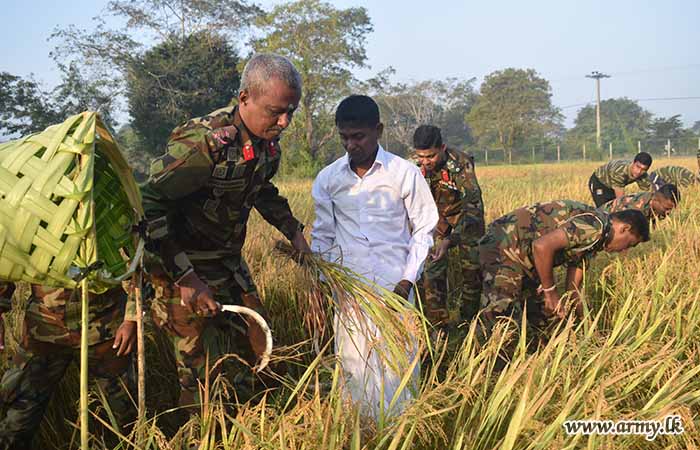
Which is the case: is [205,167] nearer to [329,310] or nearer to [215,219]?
[215,219]

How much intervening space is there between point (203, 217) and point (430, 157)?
254 cm

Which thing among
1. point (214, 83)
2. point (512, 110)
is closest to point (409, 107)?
point (512, 110)

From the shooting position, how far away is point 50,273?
1.14 metres

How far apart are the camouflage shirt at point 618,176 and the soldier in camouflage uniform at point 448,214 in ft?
11.5

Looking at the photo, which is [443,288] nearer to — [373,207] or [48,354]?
[373,207]

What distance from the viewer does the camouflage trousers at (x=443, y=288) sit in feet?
13.5

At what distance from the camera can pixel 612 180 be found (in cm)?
738

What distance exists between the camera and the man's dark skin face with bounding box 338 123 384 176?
255 centimetres

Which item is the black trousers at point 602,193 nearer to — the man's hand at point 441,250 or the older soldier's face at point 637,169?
the older soldier's face at point 637,169

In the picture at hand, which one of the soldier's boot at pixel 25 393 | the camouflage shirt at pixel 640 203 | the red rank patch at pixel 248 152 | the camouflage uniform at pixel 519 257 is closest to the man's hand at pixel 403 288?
the red rank patch at pixel 248 152

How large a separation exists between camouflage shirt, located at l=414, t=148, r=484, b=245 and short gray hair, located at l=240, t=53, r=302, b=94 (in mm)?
2524

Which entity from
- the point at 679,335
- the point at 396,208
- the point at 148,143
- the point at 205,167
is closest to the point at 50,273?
the point at 205,167

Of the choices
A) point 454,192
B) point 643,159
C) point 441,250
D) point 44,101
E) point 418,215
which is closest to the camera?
point 418,215

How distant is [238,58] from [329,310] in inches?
887
